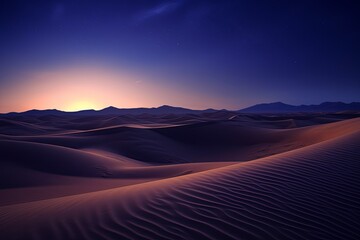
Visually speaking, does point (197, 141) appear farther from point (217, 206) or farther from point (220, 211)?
point (220, 211)

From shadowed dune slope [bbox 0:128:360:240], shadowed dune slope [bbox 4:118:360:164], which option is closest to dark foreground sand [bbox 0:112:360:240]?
shadowed dune slope [bbox 0:128:360:240]

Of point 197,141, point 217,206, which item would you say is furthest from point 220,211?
point 197,141

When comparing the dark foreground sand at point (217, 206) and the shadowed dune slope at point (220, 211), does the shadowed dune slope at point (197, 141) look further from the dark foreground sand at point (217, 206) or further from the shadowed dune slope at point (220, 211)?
the shadowed dune slope at point (220, 211)

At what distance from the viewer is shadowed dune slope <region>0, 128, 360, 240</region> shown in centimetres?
242

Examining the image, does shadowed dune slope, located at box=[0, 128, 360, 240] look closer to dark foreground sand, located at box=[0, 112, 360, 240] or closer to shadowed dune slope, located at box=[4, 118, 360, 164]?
dark foreground sand, located at box=[0, 112, 360, 240]

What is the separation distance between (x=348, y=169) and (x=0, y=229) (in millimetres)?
4644

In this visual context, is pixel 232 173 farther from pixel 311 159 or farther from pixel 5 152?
pixel 5 152

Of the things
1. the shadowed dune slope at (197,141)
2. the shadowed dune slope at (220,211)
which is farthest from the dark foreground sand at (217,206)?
the shadowed dune slope at (197,141)

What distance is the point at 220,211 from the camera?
278cm

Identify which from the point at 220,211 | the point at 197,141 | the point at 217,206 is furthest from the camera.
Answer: the point at 197,141

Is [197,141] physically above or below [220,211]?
below

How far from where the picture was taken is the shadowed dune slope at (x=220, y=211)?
7.95ft

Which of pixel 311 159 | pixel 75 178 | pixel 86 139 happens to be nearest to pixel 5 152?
pixel 75 178

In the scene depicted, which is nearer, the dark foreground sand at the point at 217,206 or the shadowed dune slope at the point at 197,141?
the dark foreground sand at the point at 217,206
